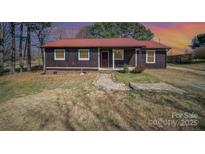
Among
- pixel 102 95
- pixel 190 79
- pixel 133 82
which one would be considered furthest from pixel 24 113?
pixel 190 79

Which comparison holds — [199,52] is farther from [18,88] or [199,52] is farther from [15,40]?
[15,40]

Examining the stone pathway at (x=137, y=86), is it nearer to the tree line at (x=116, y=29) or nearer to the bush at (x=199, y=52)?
the tree line at (x=116, y=29)

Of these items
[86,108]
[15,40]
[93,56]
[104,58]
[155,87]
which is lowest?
[86,108]

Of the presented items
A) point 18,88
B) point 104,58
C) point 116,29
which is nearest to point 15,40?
point 18,88

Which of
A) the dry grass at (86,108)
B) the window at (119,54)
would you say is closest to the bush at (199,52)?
the dry grass at (86,108)

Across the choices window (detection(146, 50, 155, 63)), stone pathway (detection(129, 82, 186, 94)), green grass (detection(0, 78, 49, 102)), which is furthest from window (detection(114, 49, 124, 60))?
green grass (detection(0, 78, 49, 102))

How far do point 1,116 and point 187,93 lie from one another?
5.62m

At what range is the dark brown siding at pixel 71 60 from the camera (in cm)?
1328

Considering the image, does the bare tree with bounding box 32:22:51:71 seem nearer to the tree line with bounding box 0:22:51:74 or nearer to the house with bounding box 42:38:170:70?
the tree line with bounding box 0:22:51:74

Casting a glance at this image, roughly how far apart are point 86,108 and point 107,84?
2241 millimetres

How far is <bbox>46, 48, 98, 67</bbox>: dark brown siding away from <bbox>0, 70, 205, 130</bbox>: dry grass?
5.58 metres

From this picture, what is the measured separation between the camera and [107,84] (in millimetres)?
8602

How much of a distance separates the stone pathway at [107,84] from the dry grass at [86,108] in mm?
466
